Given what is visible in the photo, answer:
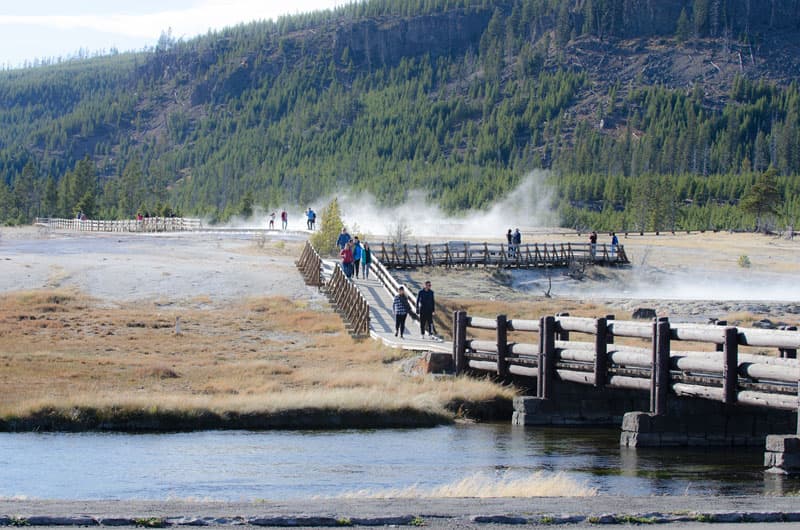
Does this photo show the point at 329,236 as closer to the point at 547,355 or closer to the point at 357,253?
the point at 357,253

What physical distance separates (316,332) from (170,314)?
5.98 meters

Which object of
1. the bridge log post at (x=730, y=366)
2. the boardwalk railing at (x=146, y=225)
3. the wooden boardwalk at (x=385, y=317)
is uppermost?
the bridge log post at (x=730, y=366)

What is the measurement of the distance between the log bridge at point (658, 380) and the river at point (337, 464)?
62 cm

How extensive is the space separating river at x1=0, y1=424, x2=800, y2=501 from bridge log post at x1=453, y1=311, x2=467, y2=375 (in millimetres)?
4218

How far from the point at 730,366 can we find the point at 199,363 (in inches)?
670

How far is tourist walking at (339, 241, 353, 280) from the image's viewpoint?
48844mm

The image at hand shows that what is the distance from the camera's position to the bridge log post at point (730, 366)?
20.8 metres

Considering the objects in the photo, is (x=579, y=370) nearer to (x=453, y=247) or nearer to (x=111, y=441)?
(x=111, y=441)

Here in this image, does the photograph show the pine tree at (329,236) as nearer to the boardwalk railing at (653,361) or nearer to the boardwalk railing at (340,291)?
the boardwalk railing at (340,291)

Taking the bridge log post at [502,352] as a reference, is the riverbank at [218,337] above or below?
below

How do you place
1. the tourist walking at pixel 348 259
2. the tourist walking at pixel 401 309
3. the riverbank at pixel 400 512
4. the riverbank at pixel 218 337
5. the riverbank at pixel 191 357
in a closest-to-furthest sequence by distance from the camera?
the riverbank at pixel 400 512 < the riverbank at pixel 191 357 < the riverbank at pixel 218 337 < the tourist walking at pixel 401 309 < the tourist walking at pixel 348 259

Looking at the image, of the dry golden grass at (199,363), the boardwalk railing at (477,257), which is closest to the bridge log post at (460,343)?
the dry golden grass at (199,363)

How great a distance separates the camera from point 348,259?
160 feet

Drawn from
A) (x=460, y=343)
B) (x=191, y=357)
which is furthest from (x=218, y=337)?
(x=460, y=343)
